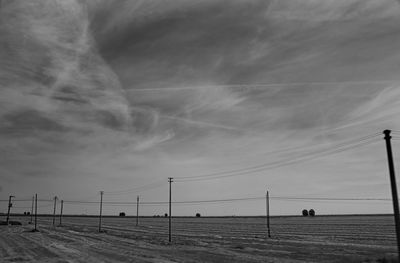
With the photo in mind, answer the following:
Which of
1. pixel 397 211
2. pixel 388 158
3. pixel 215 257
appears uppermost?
pixel 388 158

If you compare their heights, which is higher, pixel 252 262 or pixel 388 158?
pixel 388 158

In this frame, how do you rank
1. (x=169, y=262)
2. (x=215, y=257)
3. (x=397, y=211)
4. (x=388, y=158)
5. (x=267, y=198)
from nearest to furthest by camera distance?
(x=397, y=211) < (x=388, y=158) < (x=169, y=262) < (x=215, y=257) < (x=267, y=198)

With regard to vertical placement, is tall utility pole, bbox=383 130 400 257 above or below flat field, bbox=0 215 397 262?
above

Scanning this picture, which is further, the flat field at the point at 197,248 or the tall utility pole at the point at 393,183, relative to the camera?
the flat field at the point at 197,248

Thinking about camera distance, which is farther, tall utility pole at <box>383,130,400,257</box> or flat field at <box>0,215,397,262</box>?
flat field at <box>0,215,397,262</box>

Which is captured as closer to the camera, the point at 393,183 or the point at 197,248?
the point at 393,183

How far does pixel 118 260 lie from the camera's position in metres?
29.9

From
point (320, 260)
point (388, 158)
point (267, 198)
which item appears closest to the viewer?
point (388, 158)

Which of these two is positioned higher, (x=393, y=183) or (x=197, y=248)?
(x=393, y=183)

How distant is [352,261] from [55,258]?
24598 mm

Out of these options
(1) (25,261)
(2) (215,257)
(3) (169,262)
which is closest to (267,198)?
(2) (215,257)

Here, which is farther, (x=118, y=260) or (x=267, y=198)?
(x=267, y=198)

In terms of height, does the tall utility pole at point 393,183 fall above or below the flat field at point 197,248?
above

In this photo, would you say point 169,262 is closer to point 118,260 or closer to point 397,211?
point 118,260
